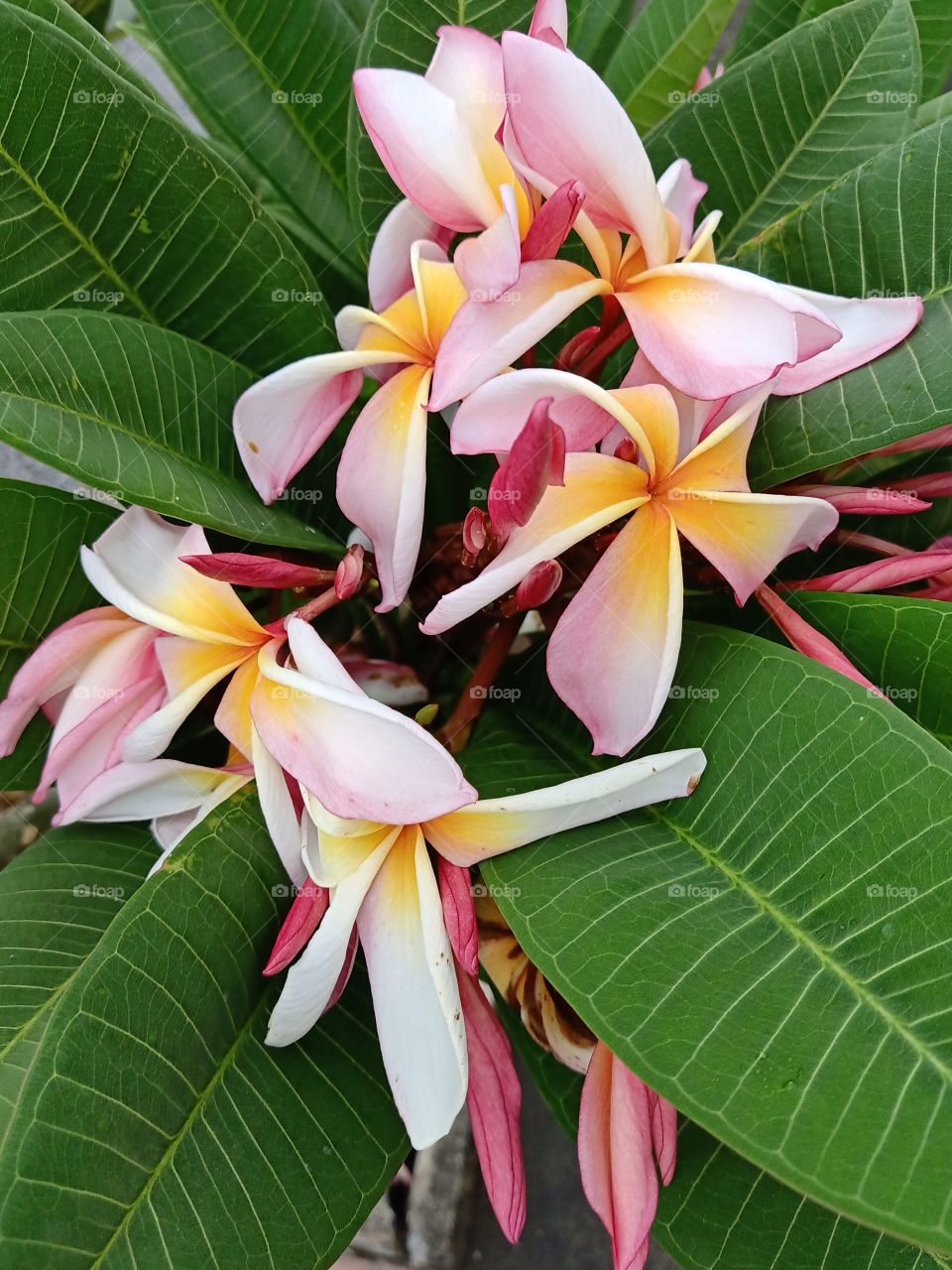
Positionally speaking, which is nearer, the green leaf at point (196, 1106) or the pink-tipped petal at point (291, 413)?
the green leaf at point (196, 1106)

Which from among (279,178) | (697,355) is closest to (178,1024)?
(697,355)

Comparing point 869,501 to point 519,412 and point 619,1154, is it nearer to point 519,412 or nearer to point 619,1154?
point 519,412

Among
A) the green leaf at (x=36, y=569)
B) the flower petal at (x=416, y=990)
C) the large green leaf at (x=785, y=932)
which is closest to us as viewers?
the large green leaf at (x=785, y=932)

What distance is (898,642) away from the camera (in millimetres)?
451

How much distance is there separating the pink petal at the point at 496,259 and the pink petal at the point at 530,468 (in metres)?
0.07

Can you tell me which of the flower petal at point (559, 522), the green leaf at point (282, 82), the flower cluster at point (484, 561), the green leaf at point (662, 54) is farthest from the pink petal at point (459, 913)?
the green leaf at point (662, 54)

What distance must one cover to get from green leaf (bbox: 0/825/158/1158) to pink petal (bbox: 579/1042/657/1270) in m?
0.24

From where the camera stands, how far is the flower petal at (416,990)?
401mm

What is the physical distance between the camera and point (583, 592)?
1.32 feet

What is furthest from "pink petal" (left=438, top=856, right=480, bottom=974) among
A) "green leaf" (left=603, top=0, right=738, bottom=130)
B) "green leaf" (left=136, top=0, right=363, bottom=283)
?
"green leaf" (left=603, top=0, right=738, bottom=130)

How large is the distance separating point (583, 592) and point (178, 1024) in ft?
0.79

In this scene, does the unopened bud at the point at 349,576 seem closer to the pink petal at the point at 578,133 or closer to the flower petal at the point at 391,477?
the flower petal at the point at 391,477

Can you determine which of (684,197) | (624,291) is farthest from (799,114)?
(624,291)

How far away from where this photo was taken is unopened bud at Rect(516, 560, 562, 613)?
42cm
